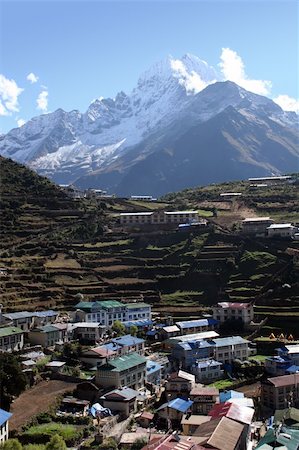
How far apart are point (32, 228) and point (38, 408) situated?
3666 cm

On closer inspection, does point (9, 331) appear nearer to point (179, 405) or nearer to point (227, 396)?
point (179, 405)

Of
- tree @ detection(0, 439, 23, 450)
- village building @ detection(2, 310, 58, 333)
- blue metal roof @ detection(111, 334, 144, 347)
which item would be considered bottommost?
tree @ detection(0, 439, 23, 450)

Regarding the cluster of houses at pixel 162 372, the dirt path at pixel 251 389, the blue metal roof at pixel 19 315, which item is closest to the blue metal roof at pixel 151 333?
the cluster of houses at pixel 162 372

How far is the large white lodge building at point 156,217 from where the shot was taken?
66.6 metres

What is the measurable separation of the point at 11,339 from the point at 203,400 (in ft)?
42.8

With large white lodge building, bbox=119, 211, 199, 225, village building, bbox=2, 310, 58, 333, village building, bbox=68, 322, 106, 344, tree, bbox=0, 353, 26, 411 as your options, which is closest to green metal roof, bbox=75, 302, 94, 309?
village building, bbox=2, 310, 58, 333

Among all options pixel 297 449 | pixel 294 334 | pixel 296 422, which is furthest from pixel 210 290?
pixel 297 449

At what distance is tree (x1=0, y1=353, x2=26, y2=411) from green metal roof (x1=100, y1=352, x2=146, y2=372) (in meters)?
5.06

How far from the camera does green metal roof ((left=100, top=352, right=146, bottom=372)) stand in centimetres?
3234

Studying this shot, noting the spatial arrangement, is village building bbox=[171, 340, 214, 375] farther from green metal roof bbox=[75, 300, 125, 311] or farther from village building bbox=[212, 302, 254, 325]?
green metal roof bbox=[75, 300, 125, 311]

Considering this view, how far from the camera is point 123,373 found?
32562 mm

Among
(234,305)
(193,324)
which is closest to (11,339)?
(193,324)

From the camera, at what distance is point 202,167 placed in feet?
631

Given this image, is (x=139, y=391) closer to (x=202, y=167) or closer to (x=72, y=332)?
(x=72, y=332)
